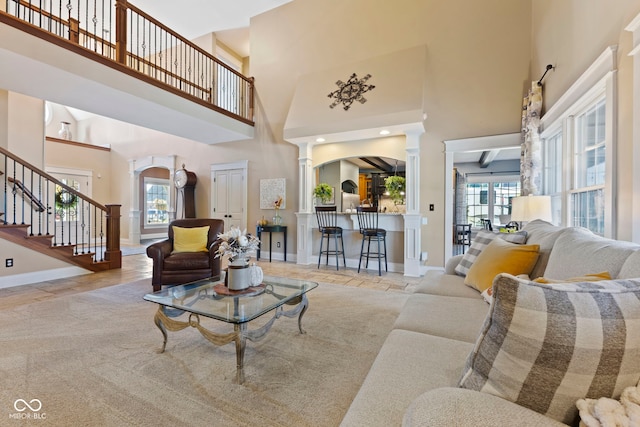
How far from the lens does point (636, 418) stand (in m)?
0.58

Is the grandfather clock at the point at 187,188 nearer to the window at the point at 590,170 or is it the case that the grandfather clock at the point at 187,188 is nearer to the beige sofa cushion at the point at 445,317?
the beige sofa cushion at the point at 445,317

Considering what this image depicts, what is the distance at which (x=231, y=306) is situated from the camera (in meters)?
1.94

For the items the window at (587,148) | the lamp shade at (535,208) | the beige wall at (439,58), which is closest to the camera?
the window at (587,148)

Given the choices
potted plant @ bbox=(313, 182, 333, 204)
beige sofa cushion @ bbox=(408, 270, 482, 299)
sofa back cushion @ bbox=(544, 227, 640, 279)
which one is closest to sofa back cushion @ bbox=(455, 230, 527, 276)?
beige sofa cushion @ bbox=(408, 270, 482, 299)

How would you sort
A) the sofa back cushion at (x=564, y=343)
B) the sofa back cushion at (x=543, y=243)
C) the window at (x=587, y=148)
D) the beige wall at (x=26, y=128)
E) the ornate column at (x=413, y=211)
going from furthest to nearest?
the beige wall at (x=26, y=128)
the ornate column at (x=413, y=211)
the window at (x=587, y=148)
the sofa back cushion at (x=543, y=243)
the sofa back cushion at (x=564, y=343)

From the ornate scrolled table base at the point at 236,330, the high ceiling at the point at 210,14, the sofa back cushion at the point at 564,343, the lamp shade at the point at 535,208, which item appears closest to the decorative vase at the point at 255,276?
the ornate scrolled table base at the point at 236,330

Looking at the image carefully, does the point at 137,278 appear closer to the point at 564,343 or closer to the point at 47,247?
the point at 47,247

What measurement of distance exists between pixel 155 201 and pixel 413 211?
28.5 feet

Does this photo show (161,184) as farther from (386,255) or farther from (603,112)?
(603,112)

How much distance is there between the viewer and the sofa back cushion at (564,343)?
2.06 feet

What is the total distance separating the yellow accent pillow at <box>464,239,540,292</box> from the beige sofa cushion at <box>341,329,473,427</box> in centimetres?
87

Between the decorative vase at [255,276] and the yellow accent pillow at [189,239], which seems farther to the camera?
the yellow accent pillow at [189,239]

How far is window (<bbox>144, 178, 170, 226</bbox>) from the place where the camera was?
926cm

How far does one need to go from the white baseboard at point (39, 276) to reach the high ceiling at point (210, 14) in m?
5.32
